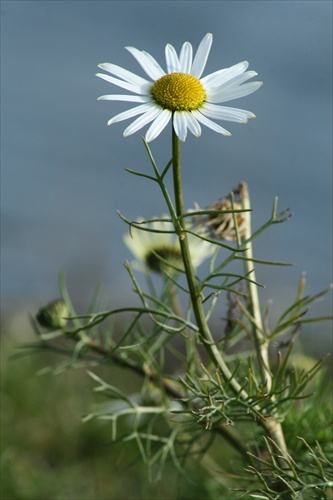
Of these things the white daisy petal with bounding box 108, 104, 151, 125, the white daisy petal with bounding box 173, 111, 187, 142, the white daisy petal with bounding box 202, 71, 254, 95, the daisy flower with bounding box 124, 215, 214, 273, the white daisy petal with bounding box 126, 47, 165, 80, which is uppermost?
the white daisy petal with bounding box 126, 47, 165, 80

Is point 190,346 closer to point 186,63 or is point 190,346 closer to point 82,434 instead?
point 186,63

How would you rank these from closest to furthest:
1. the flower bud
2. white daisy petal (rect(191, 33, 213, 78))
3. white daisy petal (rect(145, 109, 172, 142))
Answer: white daisy petal (rect(145, 109, 172, 142)), white daisy petal (rect(191, 33, 213, 78)), the flower bud

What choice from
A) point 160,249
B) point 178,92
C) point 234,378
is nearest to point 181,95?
point 178,92

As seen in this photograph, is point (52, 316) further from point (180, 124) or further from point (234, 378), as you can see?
point (180, 124)

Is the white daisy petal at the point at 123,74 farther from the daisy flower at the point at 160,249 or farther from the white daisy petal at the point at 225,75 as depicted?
the daisy flower at the point at 160,249

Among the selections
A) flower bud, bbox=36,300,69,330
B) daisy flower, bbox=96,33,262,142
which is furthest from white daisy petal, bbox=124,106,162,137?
flower bud, bbox=36,300,69,330

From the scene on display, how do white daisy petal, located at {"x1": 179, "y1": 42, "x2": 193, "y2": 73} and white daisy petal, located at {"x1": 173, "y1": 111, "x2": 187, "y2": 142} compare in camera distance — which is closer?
white daisy petal, located at {"x1": 173, "y1": 111, "x2": 187, "y2": 142}

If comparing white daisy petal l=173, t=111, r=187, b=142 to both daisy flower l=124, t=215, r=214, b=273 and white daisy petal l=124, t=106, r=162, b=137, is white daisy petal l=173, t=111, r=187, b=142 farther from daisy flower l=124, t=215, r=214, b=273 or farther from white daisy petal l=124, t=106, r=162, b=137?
Answer: daisy flower l=124, t=215, r=214, b=273

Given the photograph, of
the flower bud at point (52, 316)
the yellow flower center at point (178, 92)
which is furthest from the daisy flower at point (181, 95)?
the flower bud at point (52, 316)
